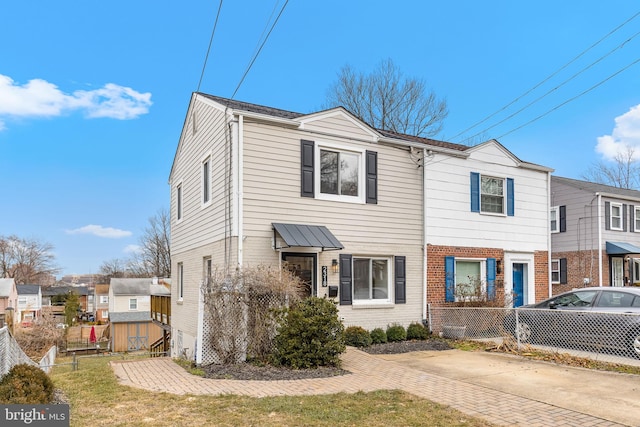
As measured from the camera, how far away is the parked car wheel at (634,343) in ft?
28.3

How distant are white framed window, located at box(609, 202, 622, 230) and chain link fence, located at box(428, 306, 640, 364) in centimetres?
1490

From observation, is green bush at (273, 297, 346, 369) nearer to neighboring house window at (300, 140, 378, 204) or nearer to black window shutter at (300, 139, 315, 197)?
black window shutter at (300, 139, 315, 197)

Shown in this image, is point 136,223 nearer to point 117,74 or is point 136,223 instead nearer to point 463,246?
point 117,74

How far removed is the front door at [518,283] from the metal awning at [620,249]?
31.7ft

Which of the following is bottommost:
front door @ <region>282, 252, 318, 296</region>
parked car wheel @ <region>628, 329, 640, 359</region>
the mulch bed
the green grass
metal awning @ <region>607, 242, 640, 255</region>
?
the mulch bed

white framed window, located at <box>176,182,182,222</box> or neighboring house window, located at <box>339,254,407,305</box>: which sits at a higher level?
white framed window, located at <box>176,182,182,222</box>

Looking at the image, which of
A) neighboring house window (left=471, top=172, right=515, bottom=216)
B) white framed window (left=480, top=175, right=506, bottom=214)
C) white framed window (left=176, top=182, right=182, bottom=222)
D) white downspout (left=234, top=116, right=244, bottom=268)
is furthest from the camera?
white framed window (left=176, top=182, right=182, bottom=222)

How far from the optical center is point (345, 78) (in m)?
27.4

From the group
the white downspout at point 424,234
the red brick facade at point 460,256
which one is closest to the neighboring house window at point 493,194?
the red brick facade at point 460,256

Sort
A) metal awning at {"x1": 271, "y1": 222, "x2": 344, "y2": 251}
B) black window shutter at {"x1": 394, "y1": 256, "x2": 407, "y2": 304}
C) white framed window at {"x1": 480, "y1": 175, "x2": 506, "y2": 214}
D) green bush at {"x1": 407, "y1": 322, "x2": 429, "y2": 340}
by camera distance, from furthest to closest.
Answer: white framed window at {"x1": 480, "y1": 175, "x2": 506, "y2": 214}, black window shutter at {"x1": 394, "y1": 256, "x2": 407, "y2": 304}, green bush at {"x1": 407, "y1": 322, "x2": 429, "y2": 340}, metal awning at {"x1": 271, "y1": 222, "x2": 344, "y2": 251}

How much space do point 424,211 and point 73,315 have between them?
43.3 m

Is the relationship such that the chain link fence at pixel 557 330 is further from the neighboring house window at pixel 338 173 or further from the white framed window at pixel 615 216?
the white framed window at pixel 615 216

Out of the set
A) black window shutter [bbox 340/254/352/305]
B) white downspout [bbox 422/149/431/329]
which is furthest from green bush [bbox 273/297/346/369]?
white downspout [bbox 422/149/431/329]

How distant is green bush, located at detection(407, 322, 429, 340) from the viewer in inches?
493
